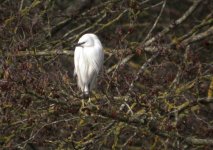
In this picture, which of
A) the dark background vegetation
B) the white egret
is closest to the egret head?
the white egret

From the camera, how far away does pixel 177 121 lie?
17.7 feet

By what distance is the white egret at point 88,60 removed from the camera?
21.4ft

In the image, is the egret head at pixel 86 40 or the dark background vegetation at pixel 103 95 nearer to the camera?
the dark background vegetation at pixel 103 95

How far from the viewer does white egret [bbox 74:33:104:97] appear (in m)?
6.54

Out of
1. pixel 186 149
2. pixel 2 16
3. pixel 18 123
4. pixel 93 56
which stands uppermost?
pixel 2 16

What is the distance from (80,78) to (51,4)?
856mm

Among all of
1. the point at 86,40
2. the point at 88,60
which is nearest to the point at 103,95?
the point at 86,40

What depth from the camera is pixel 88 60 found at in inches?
266

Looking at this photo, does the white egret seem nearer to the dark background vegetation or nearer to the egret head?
the egret head

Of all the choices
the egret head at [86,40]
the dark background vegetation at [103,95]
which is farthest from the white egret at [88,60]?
the dark background vegetation at [103,95]

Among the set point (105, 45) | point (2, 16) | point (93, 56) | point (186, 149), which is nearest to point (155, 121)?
point (186, 149)

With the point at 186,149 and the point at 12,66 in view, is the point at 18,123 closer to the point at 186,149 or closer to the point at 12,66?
the point at 12,66

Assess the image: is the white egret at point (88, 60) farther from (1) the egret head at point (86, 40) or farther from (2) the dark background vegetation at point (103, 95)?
(2) the dark background vegetation at point (103, 95)

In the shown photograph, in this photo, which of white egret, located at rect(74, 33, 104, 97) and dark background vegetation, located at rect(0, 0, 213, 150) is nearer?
dark background vegetation, located at rect(0, 0, 213, 150)
